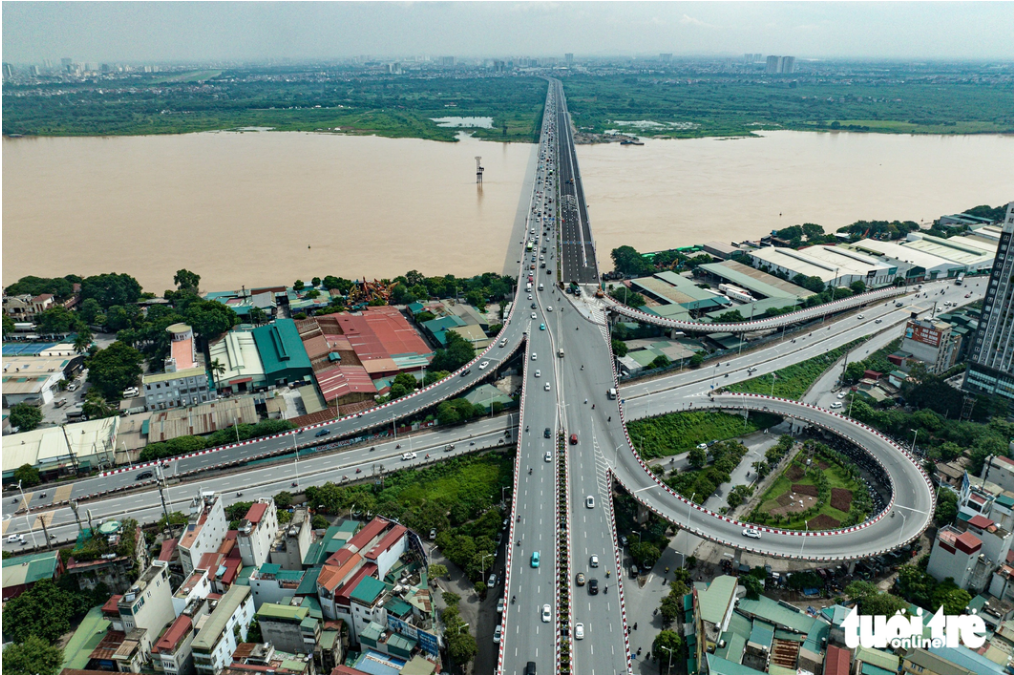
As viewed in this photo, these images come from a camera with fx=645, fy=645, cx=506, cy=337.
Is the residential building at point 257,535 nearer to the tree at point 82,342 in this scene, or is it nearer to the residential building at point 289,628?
the residential building at point 289,628

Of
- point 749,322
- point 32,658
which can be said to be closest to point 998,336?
point 749,322

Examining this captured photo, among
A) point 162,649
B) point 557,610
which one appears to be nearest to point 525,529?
point 557,610

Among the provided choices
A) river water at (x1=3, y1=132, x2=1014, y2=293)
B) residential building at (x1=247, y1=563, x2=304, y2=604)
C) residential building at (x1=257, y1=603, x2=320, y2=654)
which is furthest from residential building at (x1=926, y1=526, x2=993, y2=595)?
river water at (x1=3, y1=132, x2=1014, y2=293)

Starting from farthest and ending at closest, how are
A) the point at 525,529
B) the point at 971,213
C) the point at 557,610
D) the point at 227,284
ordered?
the point at 971,213 → the point at 227,284 → the point at 525,529 → the point at 557,610

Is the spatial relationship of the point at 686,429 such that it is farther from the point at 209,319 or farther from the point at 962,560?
the point at 209,319

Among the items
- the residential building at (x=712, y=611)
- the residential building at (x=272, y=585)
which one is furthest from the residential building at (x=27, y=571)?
the residential building at (x=712, y=611)

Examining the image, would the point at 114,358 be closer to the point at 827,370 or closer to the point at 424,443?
the point at 424,443
